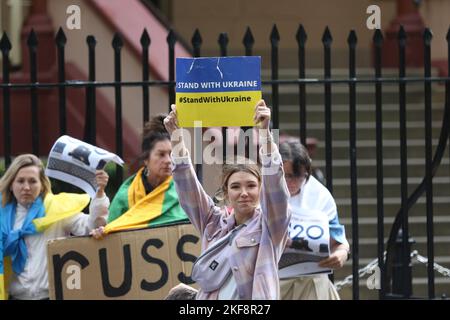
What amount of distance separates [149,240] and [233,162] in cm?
171

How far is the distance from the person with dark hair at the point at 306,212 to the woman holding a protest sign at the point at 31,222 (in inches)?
48.4

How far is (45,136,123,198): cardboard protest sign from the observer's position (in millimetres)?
8898

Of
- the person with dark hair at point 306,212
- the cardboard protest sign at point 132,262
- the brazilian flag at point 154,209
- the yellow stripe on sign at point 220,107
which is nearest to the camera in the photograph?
the yellow stripe on sign at point 220,107

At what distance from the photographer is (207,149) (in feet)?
31.0

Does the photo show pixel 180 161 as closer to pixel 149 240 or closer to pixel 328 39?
pixel 149 240

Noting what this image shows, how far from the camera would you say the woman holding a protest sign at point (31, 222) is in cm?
897

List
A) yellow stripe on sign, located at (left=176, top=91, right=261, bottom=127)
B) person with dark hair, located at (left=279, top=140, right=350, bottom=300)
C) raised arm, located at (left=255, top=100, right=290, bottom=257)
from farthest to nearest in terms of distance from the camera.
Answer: person with dark hair, located at (left=279, top=140, right=350, bottom=300) → yellow stripe on sign, located at (left=176, top=91, right=261, bottom=127) → raised arm, located at (left=255, top=100, right=290, bottom=257)

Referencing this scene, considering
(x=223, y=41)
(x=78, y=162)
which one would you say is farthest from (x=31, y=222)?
(x=223, y=41)

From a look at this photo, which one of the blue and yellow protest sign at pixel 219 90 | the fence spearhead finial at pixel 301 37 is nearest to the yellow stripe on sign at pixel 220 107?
the blue and yellow protest sign at pixel 219 90

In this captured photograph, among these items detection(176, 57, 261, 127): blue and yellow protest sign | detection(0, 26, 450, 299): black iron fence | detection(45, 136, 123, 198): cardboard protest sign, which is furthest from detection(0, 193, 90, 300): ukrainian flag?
detection(176, 57, 261, 127): blue and yellow protest sign

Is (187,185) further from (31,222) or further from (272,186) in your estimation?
(31,222)

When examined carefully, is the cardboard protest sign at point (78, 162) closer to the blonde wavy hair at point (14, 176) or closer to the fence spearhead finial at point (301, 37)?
the blonde wavy hair at point (14, 176)

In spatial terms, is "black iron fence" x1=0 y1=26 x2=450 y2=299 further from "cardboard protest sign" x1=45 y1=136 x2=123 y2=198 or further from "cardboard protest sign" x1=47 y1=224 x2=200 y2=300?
"cardboard protest sign" x1=47 y1=224 x2=200 y2=300

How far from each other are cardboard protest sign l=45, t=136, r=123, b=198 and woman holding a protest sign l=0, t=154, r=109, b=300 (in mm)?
87
